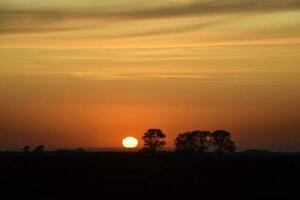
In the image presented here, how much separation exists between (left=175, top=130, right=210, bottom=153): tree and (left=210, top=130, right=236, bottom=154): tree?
6.69ft

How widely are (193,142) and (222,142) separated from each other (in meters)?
7.76

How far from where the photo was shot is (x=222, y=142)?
600ft

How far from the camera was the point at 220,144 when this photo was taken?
182 meters

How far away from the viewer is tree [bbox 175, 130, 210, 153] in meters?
179

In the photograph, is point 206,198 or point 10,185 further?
point 10,185

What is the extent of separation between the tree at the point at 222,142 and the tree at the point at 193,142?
204 cm

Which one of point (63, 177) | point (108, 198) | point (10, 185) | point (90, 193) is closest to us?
point (108, 198)

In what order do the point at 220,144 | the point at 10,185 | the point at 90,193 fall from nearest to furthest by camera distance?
the point at 90,193, the point at 10,185, the point at 220,144

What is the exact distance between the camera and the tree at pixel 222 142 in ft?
595

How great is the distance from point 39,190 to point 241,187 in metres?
12.9

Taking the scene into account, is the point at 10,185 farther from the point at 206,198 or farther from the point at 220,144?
the point at 220,144

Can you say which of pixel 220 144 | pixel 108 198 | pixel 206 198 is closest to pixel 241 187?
pixel 206 198

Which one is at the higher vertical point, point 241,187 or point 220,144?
point 220,144

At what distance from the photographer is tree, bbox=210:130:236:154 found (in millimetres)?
181375
